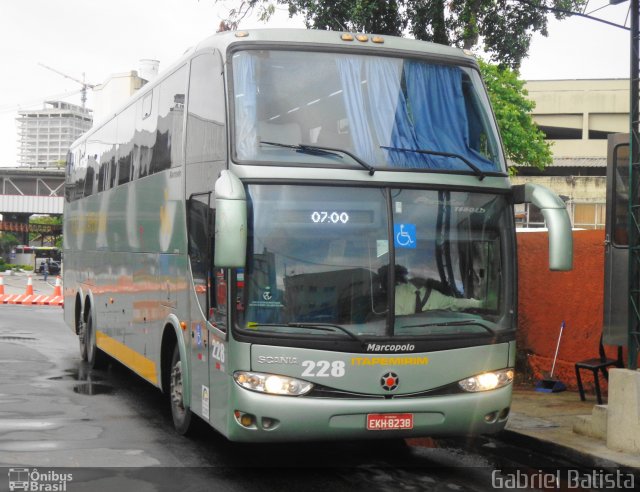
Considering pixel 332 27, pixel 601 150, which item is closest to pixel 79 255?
pixel 332 27

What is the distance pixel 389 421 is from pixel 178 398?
286 cm

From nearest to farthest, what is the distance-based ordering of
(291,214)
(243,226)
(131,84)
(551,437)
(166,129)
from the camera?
(243,226) < (291,214) < (551,437) < (166,129) < (131,84)

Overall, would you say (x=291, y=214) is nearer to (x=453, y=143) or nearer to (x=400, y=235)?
(x=400, y=235)

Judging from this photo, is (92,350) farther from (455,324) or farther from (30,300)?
(30,300)

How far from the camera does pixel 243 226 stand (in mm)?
7047

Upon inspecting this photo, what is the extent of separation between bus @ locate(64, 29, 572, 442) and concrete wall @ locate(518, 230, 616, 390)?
444 centimetres

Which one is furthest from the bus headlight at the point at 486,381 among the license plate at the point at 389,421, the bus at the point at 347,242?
the license plate at the point at 389,421

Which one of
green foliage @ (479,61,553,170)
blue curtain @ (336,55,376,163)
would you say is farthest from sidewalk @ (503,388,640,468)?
green foliage @ (479,61,553,170)

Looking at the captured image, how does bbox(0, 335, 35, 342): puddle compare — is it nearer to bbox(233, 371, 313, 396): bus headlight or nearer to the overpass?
bbox(233, 371, 313, 396): bus headlight

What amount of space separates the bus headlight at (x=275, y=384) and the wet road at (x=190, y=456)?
0.77 metres

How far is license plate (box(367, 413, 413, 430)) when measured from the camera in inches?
295

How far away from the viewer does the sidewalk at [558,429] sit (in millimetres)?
8484

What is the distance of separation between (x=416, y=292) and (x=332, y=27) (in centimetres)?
1006

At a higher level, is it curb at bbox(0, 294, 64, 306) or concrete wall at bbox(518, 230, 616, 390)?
concrete wall at bbox(518, 230, 616, 390)
